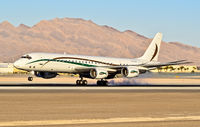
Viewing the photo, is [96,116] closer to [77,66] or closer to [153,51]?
[77,66]

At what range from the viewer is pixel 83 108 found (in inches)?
1023

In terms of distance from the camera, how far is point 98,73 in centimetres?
6172

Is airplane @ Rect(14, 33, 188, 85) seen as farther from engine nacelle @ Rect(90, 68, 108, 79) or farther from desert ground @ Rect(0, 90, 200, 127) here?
desert ground @ Rect(0, 90, 200, 127)

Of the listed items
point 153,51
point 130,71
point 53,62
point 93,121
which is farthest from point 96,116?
point 153,51

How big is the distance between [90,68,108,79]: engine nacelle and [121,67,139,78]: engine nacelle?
2.90 m

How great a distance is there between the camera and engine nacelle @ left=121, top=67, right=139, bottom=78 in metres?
63.1

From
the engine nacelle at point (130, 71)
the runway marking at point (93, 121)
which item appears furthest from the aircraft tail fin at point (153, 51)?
the runway marking at point (93, 121)

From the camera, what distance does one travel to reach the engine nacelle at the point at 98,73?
6178 cm

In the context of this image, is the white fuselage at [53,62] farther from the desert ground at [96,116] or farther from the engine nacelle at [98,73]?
the desert ground at [96,116]

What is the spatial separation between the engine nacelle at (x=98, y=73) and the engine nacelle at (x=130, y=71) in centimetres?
290

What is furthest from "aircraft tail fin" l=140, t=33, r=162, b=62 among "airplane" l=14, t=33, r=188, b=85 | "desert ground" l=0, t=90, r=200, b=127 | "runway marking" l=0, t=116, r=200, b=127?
"runway marking" l=0, t=116, r=200, b=127

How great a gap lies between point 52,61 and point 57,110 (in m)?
37.0

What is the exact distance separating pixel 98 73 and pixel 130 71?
14.6 feet

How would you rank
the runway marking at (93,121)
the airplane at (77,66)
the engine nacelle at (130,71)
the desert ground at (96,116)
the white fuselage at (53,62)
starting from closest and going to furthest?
the runway marking at (93,121) < the desert ground at (96,116) < the white fuselage at (53,62) < the airplane at (77,66) < the engine nacelle at (130,71)
